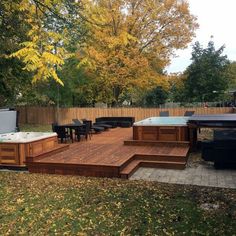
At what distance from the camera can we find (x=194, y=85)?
960 inches

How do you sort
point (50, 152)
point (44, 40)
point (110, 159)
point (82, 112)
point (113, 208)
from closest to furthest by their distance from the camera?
point (44, 40)
point (113, 208)
point (110, 159)
point (50, 152)
point (82, 112)

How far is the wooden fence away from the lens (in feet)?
59.3

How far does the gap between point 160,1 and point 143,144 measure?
44.7 ft

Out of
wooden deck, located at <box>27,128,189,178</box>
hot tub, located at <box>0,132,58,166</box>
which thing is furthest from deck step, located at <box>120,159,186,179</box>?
hot tub, located at <box>0,132,58,166</box>

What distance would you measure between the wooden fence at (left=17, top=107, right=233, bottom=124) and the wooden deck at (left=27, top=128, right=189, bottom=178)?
9319 mm

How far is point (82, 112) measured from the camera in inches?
786

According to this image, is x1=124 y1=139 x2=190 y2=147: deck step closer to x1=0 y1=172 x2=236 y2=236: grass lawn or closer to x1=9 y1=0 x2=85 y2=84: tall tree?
x1=0 y1=172 x2=236 y2=236: grass lawn

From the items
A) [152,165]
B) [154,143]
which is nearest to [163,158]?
[152,165]

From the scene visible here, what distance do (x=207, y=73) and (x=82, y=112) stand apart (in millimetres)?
11170

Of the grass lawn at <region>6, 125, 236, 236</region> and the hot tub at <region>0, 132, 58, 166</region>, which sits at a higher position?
the hot tub at <region>0, 132, 58, 166</region>

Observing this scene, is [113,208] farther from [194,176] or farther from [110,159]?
[110,159]

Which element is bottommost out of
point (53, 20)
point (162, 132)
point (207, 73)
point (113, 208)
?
point (113, 208)

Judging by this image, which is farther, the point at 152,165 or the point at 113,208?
the point at 152,165

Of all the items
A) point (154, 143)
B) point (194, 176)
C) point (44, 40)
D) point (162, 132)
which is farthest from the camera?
point (162, 132)
